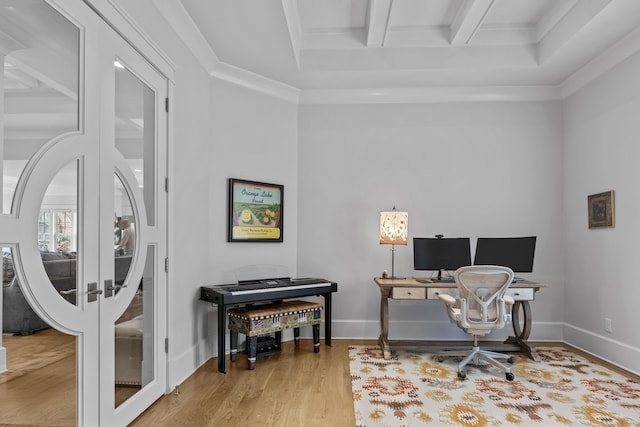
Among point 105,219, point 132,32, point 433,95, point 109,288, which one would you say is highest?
point 433,95

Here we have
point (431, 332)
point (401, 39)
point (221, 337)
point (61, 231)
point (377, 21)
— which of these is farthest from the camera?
point (431, 332)

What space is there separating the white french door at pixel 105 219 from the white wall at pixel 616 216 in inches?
151

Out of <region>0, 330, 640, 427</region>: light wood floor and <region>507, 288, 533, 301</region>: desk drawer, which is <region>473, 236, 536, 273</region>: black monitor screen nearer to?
<region>507, 288, 533, 301</region>: desk drawer

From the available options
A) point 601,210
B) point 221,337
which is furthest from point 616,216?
point 221,337

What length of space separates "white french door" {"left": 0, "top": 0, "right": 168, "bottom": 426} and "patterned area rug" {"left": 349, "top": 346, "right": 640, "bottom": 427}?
58.4 inches

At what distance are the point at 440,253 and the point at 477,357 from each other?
3.56ft

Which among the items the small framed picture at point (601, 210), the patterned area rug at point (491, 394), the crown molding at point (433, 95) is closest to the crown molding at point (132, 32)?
the crown molding at point (433, 95)

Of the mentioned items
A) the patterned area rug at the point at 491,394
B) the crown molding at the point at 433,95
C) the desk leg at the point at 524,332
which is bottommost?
the patterned area rug at the point at 491,394

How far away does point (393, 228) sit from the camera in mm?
4578

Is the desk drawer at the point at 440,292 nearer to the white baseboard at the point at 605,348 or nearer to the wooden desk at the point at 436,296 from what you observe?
the wooden desk at the point at 436,296

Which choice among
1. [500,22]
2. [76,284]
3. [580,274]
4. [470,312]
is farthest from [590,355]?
[76,284]

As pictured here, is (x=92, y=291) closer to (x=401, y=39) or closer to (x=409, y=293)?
(x=409, y=293)

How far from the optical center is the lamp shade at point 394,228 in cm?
457

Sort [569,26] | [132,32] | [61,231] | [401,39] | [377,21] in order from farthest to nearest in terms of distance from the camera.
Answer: [401,39]
[377,21]
[569,26]
[132,32]
[61,231]
